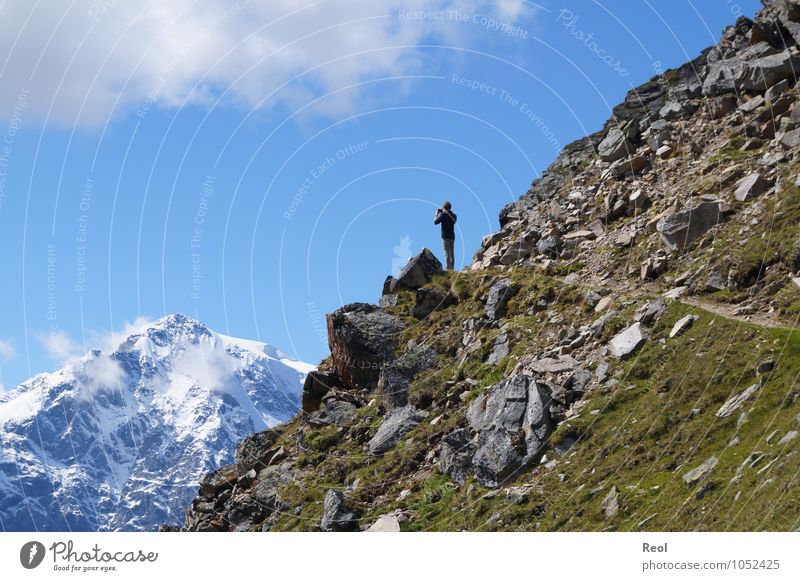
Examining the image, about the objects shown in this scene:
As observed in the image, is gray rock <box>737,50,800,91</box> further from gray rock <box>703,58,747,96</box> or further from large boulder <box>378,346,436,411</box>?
large boulder <box>378,346,436,411</box>

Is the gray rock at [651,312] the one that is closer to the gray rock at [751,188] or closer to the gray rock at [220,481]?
the gray rock at [751,188]

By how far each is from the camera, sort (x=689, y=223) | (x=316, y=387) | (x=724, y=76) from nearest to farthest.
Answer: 1. (x=689, y=223)
2. (x=316, y=387)
3. (x=724, y=76)

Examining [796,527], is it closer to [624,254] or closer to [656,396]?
[656,396]

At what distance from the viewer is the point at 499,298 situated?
3562 cm

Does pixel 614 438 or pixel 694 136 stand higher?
pixel 694 136

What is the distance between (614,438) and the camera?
78.6 ft

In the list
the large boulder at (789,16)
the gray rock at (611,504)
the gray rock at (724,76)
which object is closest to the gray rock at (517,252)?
the gray rock at (724,76)

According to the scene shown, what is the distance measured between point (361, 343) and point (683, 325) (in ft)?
50.3

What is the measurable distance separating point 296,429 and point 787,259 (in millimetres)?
21153

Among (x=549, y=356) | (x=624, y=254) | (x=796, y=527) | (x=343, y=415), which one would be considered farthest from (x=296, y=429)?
(x=796, y=527)

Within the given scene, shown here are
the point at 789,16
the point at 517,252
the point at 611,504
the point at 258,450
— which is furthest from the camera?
the point at 517,252

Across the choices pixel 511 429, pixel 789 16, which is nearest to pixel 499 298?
pixel 511 429

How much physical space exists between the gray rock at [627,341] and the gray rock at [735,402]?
4.85 meters
